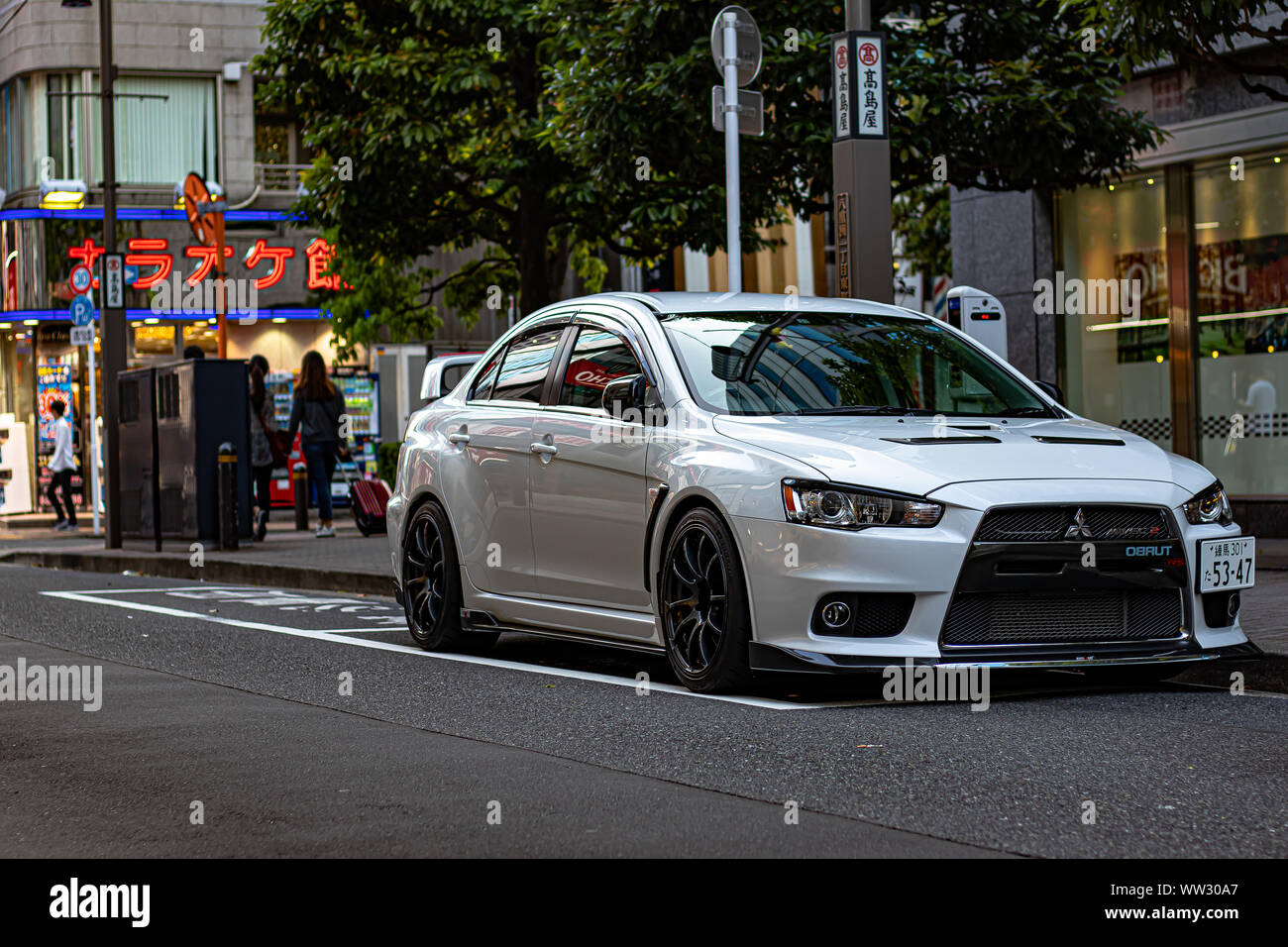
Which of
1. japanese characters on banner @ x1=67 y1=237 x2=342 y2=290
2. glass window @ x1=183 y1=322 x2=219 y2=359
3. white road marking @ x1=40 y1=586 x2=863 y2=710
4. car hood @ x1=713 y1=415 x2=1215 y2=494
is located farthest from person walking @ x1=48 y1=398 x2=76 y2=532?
car hood @ x1=713 y1=415 x2=1215 y2=494

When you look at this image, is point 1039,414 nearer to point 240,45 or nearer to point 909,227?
point 909,227

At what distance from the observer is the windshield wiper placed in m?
7.85

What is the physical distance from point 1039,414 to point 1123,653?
1416 mm

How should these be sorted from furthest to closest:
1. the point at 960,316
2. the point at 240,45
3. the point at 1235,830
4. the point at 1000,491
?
the point at 240,45 < the point at 960,316 < the point at 1000,491 < the point at 1235,830

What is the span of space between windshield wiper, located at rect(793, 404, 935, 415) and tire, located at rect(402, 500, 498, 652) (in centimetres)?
243

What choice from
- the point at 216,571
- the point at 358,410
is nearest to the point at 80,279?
the point at 358,410

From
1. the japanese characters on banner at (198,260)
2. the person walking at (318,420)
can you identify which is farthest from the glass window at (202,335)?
the person walking at (318,420)

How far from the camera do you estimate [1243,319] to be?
16.4 meters

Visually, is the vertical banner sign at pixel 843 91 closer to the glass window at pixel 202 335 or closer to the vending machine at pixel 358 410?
the vending machine at pixel 358 410

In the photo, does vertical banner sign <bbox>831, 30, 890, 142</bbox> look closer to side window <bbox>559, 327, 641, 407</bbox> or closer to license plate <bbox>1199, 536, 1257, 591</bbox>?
side window <bbox>559, 327, 641, 407</bbox>

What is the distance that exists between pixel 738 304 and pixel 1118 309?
32.1 ft

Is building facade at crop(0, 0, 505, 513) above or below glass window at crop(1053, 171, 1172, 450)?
above
